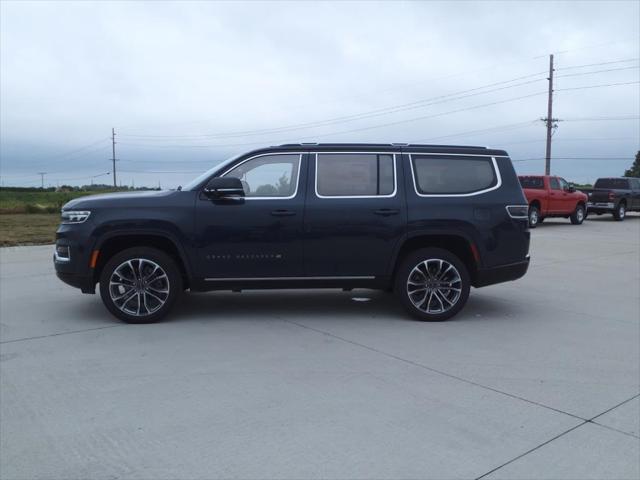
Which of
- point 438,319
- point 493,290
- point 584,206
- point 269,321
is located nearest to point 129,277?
point 269,321

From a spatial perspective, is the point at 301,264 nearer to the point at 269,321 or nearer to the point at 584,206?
the point at 269,321

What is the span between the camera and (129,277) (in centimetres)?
636

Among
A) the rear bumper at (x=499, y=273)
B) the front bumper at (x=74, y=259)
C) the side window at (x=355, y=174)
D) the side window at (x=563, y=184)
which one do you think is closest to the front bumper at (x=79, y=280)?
the front bumper at (x=74, y=259)

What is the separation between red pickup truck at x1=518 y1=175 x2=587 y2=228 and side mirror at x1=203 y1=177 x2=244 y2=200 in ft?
56.8

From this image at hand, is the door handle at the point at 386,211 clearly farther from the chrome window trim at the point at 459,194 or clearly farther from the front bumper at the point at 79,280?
the front bumper at the point at 79,280

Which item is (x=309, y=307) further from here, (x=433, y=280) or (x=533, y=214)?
(x=533, y=214)

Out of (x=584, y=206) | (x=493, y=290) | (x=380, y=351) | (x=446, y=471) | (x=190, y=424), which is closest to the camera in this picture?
(x=446, y=471)

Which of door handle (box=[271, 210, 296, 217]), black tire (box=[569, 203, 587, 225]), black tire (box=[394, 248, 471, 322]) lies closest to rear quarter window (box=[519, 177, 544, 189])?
black tire (box=[569, 203, 587, 225])

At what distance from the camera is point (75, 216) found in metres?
6.31

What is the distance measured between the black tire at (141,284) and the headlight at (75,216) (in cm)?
51

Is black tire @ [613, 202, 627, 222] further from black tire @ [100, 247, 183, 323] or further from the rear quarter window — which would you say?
black tire @ [100, 247, 183, 323]

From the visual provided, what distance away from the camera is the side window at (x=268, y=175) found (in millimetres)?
6516

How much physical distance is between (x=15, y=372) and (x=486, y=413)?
147 inches

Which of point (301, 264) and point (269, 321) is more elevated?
point (301, 264)
